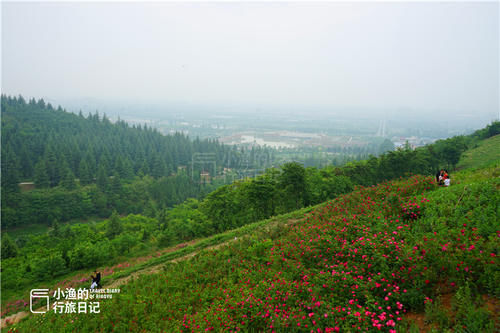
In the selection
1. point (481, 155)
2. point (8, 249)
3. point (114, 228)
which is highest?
point (481, 155)

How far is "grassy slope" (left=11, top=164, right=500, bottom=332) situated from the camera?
396 cm

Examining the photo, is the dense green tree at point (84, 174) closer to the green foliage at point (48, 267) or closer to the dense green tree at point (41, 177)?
the dense green tree at point (41, 177)

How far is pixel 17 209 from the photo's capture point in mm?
37750

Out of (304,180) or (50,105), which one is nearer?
(304,180)

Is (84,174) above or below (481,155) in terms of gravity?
below

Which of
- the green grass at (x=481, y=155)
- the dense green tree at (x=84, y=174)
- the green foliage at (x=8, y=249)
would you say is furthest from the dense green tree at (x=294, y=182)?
the dense green tree at (x=84, y=174)

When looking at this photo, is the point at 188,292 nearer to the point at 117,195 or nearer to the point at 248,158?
the point at 117,195

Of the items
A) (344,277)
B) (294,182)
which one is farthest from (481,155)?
(344,277)

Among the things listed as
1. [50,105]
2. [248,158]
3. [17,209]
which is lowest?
[17,209]

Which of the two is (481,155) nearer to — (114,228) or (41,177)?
(114,228)

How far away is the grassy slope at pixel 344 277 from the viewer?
3.96m

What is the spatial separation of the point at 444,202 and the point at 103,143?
75398mm

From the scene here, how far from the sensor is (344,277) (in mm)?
4648

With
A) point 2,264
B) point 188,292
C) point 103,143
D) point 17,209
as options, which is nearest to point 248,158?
point 103,143
